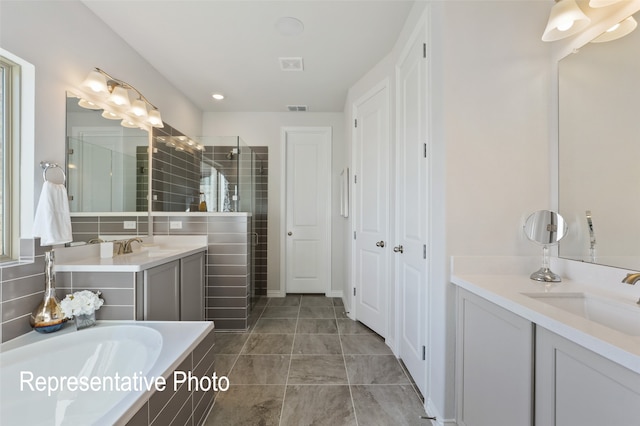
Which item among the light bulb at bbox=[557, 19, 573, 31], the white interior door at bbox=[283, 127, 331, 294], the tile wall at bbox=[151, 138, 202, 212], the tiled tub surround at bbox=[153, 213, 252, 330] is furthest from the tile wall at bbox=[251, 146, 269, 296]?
the light bulb at bbox=[557, 19, 573, 31]

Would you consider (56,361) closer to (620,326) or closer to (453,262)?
(453,262)

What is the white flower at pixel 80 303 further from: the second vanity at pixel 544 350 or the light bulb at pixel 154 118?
the second vanity at pixel 544 350

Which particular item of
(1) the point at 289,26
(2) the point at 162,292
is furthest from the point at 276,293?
(1) the point at 289,26

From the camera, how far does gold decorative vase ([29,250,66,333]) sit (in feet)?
4.51

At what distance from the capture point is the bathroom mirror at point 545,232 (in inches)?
48.5

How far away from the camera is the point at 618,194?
3.61 feet

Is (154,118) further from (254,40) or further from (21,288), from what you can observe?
(21,288)

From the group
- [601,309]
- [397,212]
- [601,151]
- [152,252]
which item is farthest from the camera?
[152,252]

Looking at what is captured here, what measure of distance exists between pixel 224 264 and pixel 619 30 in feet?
9.86

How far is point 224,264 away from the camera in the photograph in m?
2.56

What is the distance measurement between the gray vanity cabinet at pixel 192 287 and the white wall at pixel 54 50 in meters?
1.03

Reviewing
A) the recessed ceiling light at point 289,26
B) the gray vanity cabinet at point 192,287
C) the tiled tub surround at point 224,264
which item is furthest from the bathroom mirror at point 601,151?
the gray vanity cabinet at point 192,287

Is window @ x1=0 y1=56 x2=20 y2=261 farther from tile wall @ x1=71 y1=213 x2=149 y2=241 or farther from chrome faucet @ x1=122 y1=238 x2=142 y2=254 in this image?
chrome faucet @ x1=122 y1=238 x2=142 y2=254

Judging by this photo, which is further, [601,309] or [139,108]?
[139,108]
